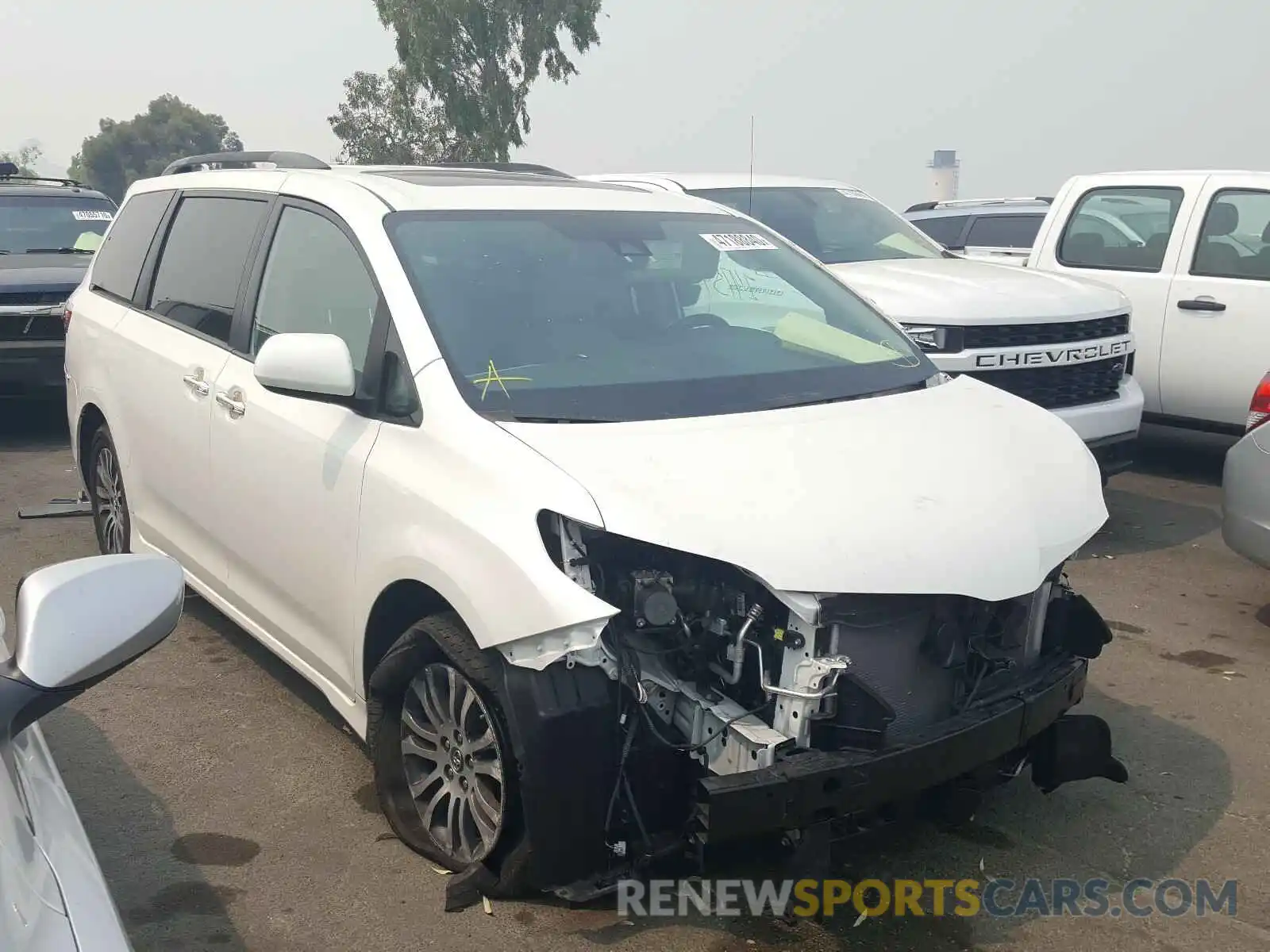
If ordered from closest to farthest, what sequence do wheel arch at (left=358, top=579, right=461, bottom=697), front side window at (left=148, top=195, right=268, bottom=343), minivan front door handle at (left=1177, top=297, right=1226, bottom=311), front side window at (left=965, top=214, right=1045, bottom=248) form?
wheel arch at (left=358, top=579, right=461, bottom=697)
front side window at (left=148, top=195, right=268, bottom=343)
minivan front door handle at (left=1177, top=297, right=1226, bottom=311)
front side window at (left=965, top=214, right=1045, bottom=248)

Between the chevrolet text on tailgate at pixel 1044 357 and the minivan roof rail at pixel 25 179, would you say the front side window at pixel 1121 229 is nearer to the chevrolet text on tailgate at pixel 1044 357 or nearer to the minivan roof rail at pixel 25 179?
the chevrolet text on tailgate at pixel 1044 357

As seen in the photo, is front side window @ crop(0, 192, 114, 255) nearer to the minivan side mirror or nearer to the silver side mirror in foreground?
the minivan side mirror

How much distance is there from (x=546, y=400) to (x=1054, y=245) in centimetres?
622

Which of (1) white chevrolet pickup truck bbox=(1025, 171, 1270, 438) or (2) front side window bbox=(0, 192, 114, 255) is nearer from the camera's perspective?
(1) white chevrolet pickup truck bbox=(1025, 171, 1270, 438)

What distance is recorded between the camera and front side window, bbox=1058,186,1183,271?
7.88 m

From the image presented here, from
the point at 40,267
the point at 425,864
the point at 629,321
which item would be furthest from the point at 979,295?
the point at 40,267

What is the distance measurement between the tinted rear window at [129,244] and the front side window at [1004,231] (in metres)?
7.93

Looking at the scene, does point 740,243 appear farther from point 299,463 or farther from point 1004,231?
point 1004,231

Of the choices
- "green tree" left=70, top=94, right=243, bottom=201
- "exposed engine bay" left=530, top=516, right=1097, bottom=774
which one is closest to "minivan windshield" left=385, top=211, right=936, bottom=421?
"exposed engine bay" left=530, top=516, right=1097, bottom=774

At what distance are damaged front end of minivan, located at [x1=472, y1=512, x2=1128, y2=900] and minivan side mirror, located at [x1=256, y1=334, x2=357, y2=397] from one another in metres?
0.86

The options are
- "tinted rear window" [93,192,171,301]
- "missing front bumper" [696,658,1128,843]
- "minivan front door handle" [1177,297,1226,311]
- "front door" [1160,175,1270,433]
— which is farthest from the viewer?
"minivan front door handle" [1177,297,1226,311]

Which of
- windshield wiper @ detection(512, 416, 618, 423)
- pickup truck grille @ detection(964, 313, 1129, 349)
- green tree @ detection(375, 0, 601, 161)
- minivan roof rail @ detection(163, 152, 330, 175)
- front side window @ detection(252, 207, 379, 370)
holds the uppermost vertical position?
green tree @ detection(375, 0, 601, 161)

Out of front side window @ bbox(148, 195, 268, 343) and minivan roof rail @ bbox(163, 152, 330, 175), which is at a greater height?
minivan roof rail @ bbox(163, 152, 330, 175)

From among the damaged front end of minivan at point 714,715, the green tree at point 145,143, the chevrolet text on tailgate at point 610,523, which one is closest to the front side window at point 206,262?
the chevrolet text on tailgate at point 610,523
